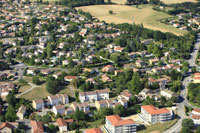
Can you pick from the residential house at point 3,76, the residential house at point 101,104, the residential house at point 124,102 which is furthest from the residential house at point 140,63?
the residential house at point 3,76

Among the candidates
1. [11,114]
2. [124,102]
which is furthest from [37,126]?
[124,102]

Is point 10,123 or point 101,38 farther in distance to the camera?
point 101,38

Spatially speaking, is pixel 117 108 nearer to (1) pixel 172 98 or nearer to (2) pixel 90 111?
(2) pixel 90 111

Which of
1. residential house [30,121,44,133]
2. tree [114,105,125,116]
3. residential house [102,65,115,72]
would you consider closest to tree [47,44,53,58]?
residential house [102,65,115,72]

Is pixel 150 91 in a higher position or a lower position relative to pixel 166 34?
lower

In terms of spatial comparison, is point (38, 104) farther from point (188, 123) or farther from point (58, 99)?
point (188, 123)

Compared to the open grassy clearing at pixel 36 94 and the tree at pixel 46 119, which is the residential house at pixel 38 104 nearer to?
the open grassy clearing at pixel 36 94

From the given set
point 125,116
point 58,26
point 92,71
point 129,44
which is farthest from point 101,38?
point 125,116
